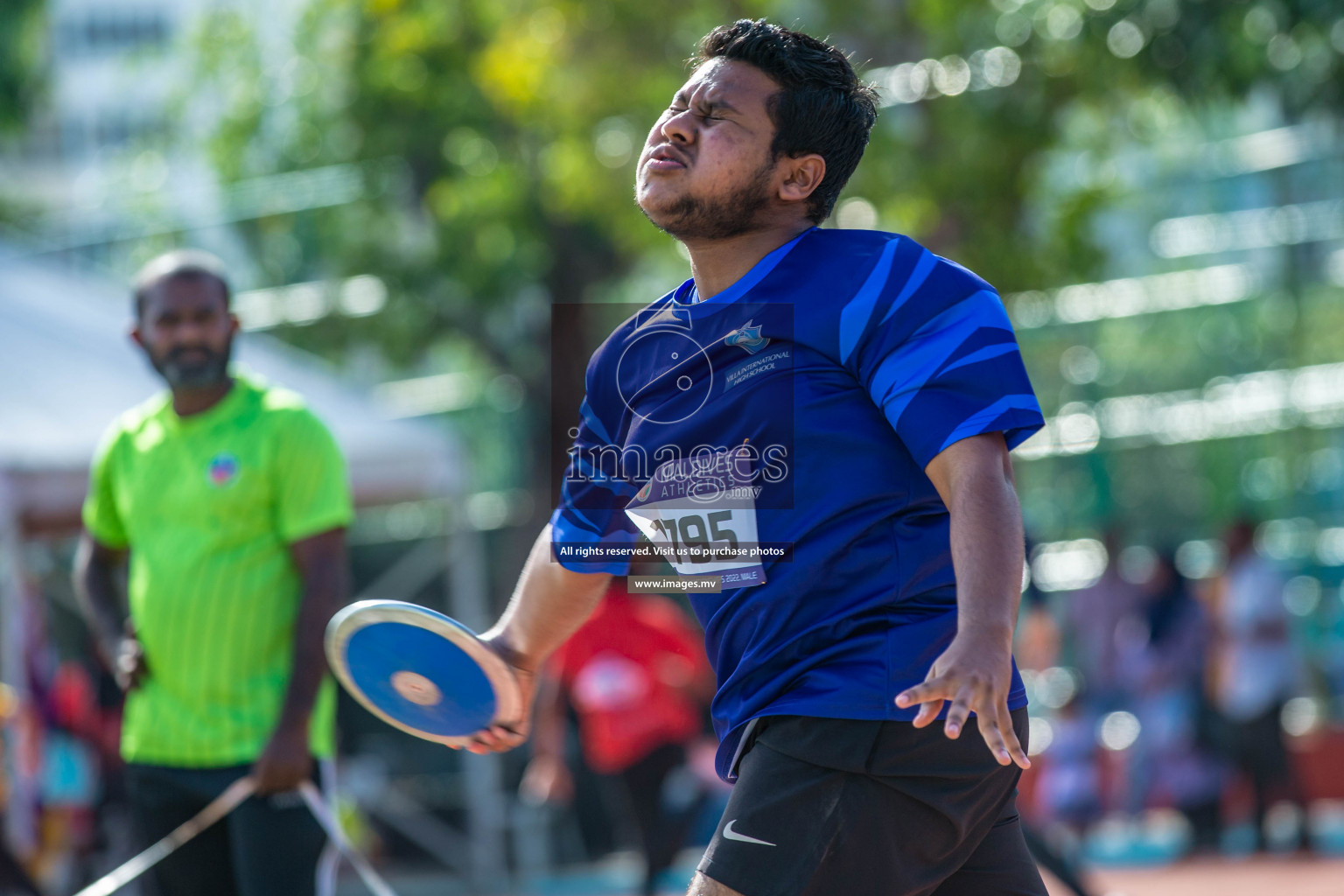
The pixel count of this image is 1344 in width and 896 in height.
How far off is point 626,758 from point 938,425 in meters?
5.32

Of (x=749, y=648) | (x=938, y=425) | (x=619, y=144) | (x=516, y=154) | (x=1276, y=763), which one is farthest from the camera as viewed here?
(x=516, y=154)

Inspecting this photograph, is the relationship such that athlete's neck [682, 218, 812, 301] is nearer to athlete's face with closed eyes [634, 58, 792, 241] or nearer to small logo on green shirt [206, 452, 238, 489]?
athlete's face with closed eyes [634, 58, 792, 241]

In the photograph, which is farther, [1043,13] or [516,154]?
[516,154]

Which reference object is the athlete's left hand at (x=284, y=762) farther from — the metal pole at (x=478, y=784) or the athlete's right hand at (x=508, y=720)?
the metal pole at (x=478, y=784)

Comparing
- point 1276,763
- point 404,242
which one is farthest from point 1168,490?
point 404,242

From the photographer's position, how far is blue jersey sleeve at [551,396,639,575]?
285 cm

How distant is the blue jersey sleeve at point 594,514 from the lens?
2.85 m

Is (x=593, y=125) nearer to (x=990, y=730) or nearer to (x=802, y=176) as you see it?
(x=802, y=176)

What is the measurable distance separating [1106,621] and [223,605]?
8.32 metres

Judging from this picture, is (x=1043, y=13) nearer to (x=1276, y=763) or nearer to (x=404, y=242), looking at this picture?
(x=1276, y=763)

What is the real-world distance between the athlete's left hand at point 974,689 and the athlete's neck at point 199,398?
2.51 m

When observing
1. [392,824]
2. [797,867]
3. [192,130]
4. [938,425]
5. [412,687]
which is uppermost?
[192,130]

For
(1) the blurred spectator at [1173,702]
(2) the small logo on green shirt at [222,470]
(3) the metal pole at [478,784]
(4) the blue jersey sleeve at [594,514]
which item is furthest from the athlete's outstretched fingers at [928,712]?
(1) the blurred spectator at [1173,702]

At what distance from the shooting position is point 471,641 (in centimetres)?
280
